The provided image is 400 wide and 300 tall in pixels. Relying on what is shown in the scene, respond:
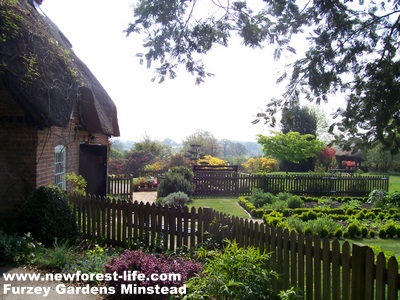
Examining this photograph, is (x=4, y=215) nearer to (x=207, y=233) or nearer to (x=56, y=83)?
(x=56, y=83)

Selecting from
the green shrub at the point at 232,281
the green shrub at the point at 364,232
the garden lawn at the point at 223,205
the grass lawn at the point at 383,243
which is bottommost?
the garden lawn at the point at 223,205

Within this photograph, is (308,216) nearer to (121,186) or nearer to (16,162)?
(16,162)

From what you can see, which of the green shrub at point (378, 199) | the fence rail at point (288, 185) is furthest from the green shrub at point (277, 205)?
the fence rail at point (288, 185)

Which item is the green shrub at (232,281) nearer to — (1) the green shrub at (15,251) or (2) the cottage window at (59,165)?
(1) the green shrub at (15,251)

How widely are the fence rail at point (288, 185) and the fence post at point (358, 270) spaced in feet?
50.4

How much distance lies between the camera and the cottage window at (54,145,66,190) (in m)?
10.0

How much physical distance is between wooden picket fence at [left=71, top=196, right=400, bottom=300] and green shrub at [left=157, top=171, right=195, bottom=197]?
29.1 ft

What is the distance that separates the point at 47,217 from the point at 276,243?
4631mm

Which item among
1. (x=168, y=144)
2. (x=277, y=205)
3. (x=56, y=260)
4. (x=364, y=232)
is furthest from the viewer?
(x=168, y=144)

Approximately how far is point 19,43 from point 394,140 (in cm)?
802

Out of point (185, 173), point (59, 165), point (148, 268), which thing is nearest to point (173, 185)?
point (185, 173)

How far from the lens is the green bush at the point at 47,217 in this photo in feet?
24.1

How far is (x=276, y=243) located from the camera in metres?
5.67

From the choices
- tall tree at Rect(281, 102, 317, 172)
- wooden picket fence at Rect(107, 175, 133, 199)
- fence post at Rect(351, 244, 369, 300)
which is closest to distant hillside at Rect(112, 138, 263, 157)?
tall tree at Rect(281, 102, 317, 172)
